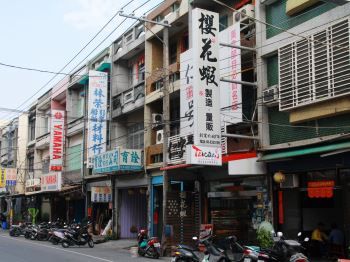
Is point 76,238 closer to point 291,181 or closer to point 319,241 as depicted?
point 291,181

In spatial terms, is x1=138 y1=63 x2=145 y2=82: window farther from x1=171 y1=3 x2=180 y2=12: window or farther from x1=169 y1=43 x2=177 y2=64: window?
x1=171 y1=3 x2=180 y2=12: window

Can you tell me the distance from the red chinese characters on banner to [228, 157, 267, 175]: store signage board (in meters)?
1.94

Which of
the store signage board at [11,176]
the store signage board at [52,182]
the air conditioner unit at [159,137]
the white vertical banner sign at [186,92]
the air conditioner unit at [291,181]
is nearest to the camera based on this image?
the air conditioner unit at [291,181]

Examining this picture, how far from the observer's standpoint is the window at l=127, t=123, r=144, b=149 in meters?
27.8

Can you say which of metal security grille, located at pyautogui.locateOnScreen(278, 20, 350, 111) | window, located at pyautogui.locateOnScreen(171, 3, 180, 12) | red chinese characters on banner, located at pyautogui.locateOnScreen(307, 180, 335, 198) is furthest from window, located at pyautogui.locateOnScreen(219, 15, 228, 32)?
red chinese characters on banner, located at pyautogui.locateOnScreen(307, 180, 335, 198)

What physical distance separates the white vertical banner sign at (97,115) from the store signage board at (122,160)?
1.96 m

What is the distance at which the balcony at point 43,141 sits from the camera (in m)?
39.8

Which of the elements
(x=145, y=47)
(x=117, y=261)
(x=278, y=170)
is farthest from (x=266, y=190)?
(x=145, y=47)

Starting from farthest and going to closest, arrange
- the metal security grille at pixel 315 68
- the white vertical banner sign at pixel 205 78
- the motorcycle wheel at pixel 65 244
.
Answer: the motorcycle wheel at pixel 65 244, the white vertical banner sign at pixel 205 78, the metal security grille at pixel 315 68

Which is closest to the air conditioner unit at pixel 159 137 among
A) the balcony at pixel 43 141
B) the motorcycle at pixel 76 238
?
the motorcycle at pixel 76 238

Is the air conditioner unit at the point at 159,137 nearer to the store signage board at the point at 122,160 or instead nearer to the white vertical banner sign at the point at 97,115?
the store signage board at the point at 122,160

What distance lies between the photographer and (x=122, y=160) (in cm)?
2494

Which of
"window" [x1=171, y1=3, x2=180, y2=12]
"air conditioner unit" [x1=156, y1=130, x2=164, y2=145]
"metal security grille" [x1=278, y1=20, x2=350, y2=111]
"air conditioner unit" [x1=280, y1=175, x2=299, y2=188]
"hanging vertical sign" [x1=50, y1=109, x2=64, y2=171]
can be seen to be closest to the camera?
"metal security grille" [x1=278, y1=20, x2=350, y2=111]

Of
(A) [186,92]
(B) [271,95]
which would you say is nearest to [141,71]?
(A) [186,92]
